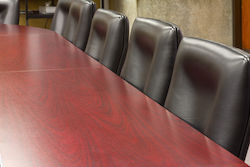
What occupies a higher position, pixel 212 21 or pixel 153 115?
pixel 153 115

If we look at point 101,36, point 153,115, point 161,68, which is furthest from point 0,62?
point 153,115

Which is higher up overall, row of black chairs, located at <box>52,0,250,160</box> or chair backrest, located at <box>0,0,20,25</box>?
row of black chairs, located at <box>52,0,250,160</box>

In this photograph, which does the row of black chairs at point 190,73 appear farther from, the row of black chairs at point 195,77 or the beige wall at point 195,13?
the beige wall at point 195,13

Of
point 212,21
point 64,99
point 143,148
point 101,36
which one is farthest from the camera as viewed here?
point 212,21

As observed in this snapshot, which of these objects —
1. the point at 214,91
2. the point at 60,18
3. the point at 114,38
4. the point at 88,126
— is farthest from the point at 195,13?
the point at 88,126

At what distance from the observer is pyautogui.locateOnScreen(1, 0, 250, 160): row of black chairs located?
877mm

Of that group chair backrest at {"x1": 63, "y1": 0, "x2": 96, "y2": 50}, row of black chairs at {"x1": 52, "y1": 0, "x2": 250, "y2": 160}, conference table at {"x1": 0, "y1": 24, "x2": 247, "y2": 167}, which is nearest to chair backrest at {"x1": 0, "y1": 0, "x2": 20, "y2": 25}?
chair backrest at {"x1": 63, "y1": 0, "x2": 96, "y2": 50}

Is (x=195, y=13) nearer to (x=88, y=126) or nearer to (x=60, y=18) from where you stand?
(x=60, y=18)

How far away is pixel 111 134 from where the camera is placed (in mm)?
804

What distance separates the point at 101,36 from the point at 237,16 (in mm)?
3237

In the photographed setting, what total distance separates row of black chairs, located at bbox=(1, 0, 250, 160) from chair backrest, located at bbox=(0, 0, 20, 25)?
1839 mm

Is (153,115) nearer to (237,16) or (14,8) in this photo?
(14,8)

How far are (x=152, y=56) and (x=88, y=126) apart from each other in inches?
26.5

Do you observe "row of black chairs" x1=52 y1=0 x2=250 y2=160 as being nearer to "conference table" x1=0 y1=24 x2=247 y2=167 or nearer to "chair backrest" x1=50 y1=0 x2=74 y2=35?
"conference table" x1=0 y1=24 x2=247 y2=167
